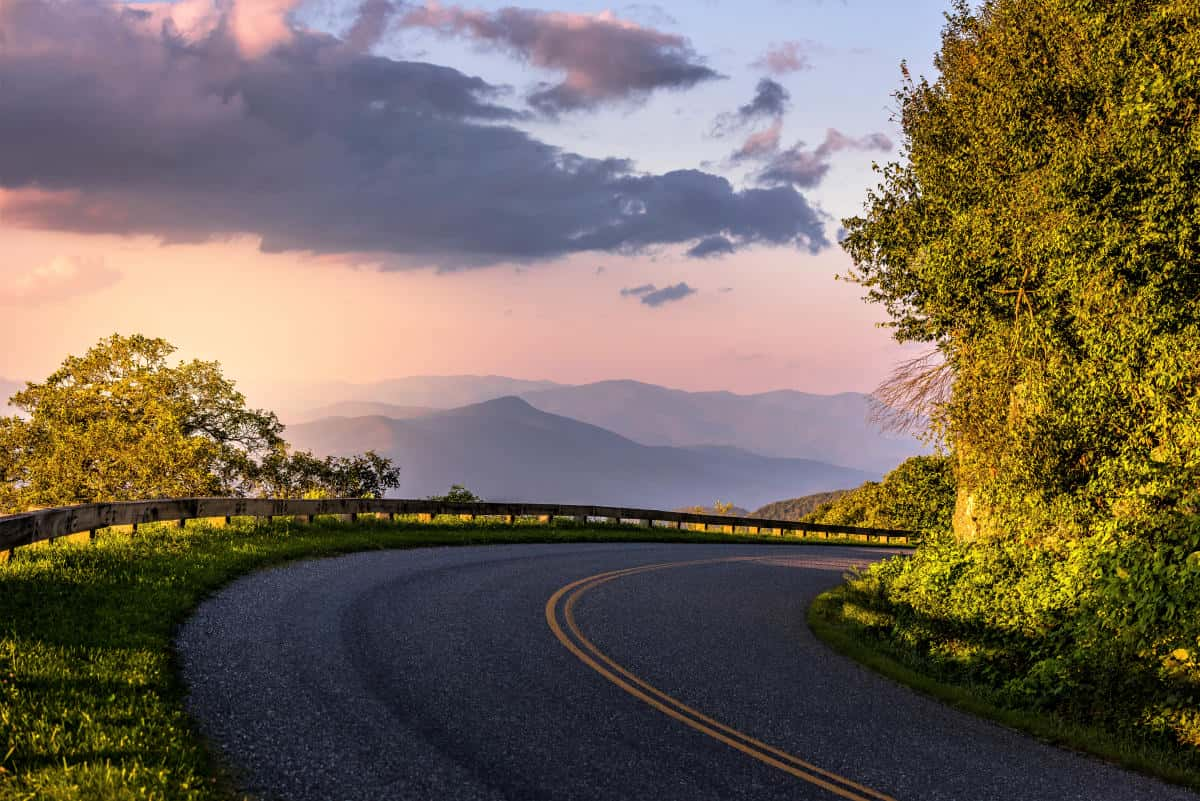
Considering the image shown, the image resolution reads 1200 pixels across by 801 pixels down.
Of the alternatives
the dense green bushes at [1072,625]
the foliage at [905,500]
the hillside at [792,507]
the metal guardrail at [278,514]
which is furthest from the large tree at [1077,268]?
the hillside at [792,507]

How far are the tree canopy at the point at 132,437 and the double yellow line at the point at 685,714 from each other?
93.8ft

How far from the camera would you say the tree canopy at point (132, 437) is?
36.2m

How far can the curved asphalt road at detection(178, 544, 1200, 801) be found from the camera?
23.0 ft

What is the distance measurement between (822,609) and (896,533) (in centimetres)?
3050

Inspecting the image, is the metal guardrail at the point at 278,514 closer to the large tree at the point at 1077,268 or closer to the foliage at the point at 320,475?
the large tree at the point at 1077,268

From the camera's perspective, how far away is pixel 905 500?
49844mm

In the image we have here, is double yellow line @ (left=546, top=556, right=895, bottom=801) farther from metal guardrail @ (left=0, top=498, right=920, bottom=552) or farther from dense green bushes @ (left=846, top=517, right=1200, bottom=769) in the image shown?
metal guardrail @ (left=0, top=498, right=920, bottom=552)

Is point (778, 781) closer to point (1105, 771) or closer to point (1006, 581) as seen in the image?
point (1105, 771)

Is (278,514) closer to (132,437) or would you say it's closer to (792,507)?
(132,437)

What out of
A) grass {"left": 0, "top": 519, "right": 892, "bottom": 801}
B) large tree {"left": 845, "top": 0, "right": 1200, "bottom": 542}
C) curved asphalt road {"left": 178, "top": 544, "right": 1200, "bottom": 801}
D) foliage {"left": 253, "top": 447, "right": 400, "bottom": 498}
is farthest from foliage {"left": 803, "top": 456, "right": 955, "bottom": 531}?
grass {"left": 0, "top": 519, "right": 892, "bottom": 801}

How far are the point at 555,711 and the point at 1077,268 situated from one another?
1053 centimetres

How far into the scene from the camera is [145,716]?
7.27 meters

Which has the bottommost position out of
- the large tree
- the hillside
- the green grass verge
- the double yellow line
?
the hillside

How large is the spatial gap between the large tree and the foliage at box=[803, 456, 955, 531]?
22.1 meters
